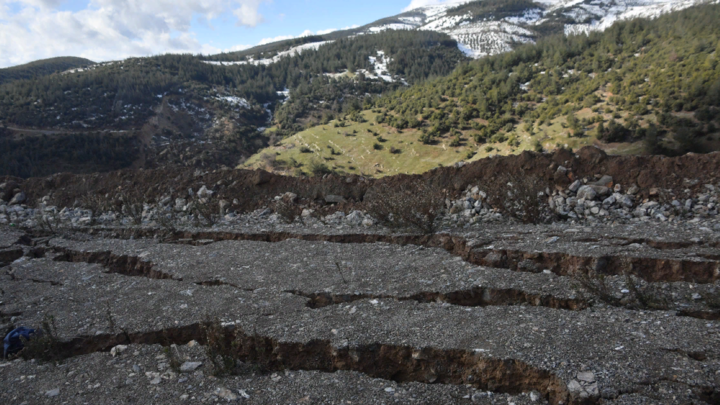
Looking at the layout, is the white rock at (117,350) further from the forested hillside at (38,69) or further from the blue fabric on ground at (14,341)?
the forested hillside at (38,69)

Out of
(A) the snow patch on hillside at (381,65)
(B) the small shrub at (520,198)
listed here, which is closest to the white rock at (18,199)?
(B) the small shrub at (520,198)

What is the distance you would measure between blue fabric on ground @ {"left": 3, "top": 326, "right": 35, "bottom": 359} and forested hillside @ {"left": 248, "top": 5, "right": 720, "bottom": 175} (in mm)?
32404

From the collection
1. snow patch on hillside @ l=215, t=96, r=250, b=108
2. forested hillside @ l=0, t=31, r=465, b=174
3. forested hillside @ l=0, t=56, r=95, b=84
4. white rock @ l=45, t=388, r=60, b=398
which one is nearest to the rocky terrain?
white rock @ l=45, t=388, r=60, b=398

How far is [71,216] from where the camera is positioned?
13.8m

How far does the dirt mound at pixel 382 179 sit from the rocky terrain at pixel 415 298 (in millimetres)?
63

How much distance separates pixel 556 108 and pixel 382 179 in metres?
34.8

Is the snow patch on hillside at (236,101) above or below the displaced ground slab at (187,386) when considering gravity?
above

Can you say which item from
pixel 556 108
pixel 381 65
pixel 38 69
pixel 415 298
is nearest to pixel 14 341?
pixel 415 298

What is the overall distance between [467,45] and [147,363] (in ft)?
532

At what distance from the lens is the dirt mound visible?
8164 mm

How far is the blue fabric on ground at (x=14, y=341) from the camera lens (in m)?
4.91

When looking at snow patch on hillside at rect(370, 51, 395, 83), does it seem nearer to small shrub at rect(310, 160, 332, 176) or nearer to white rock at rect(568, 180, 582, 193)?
small shrub at rect(310, 160, 332, 176)

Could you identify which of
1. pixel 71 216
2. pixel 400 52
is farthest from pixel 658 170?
pixel 400 52

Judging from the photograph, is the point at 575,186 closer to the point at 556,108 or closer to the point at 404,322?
the point at 404,322
